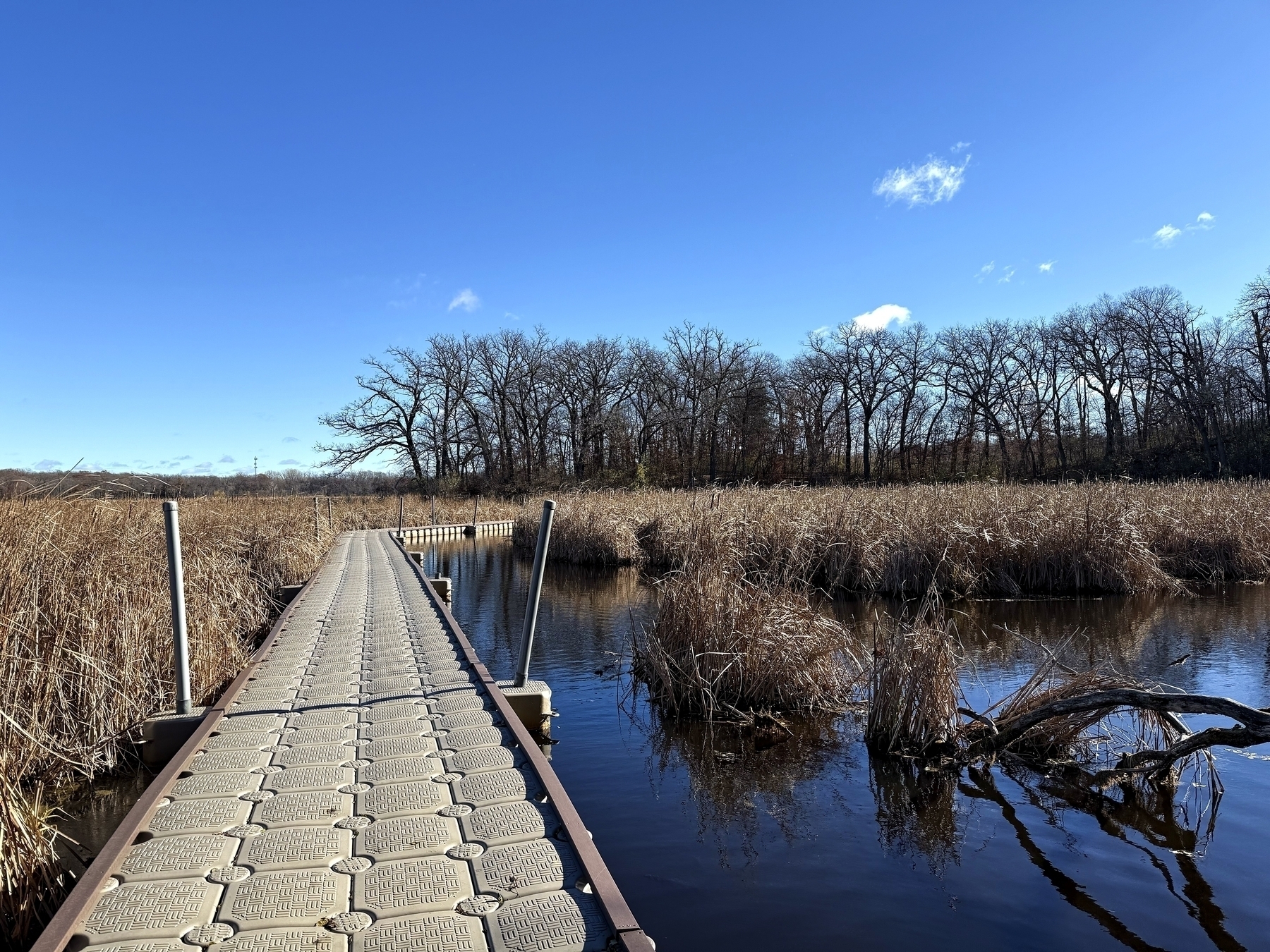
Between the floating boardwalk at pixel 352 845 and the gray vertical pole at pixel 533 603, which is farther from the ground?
the gray vertical pole at pixel 533 603

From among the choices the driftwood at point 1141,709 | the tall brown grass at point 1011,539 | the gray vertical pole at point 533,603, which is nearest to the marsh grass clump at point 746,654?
the driftwood at point 1141,709

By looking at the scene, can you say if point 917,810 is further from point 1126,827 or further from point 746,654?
point 746,654

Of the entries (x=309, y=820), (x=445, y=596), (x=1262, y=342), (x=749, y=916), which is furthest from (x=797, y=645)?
(x=1262, y=342)

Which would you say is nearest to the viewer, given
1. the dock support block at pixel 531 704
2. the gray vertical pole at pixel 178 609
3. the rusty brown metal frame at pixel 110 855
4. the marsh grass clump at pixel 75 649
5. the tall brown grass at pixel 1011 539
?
the rusty brown metal frame at pixel 110 855

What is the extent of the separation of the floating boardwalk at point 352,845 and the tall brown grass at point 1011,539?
6372mm

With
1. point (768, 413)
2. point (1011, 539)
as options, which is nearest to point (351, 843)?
point (1011, 539)

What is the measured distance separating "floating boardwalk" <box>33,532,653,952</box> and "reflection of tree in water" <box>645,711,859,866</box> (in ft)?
4.81

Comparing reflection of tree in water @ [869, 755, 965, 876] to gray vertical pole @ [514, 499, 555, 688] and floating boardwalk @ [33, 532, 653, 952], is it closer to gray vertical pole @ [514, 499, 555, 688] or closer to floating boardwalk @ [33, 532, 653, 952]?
floating boardwalk @ [33, 532, 653, 952]

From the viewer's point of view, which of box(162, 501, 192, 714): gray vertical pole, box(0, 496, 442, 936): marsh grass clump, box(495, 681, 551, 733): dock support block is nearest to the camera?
box(0, 496, 442, 936): marsh grass clump

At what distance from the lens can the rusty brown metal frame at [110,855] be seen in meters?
2.31

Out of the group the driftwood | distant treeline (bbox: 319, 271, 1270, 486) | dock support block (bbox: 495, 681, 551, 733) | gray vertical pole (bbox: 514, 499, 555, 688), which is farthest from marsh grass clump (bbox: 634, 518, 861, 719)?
distant treeline (bbox: 319, 271, 1270, 486)

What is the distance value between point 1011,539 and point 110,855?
12464mm

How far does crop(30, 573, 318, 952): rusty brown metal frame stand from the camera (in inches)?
90.8

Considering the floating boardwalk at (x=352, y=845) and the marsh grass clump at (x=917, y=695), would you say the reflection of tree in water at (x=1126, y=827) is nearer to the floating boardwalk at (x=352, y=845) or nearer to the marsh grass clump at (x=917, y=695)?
the marsh grass clump at (x=917, y=695)
